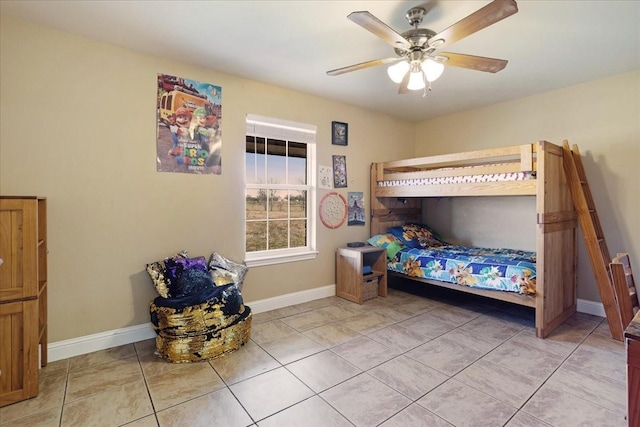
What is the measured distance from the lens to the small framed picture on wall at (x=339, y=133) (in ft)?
12.5

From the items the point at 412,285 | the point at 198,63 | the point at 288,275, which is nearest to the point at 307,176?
the point at 288,275

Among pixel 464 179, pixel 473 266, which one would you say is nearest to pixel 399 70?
pixel 464 179

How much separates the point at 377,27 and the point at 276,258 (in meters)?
2.38

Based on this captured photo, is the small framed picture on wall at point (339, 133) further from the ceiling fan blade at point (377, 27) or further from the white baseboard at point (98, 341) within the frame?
the white baseboard at point (98, 341)

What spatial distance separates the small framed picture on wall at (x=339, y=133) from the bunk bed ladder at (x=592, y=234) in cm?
228

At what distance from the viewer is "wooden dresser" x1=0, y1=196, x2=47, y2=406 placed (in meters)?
1.75

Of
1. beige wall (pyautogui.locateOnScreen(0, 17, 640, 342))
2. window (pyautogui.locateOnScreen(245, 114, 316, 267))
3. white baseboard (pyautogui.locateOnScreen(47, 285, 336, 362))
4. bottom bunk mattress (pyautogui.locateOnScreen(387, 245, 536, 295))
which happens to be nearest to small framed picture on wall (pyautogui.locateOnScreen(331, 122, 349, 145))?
beige wall (pyautogui.locateOnScreen(0, 17, 640, 342))

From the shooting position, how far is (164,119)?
8.79 feet

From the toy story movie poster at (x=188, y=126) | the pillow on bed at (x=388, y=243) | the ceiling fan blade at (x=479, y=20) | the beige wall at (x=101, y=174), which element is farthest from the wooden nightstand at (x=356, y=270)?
the ceiling fan blade at (x=479, y=20)

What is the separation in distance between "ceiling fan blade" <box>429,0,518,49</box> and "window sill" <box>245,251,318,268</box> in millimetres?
2413

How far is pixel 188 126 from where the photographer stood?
2791mm

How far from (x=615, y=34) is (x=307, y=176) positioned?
288 cm

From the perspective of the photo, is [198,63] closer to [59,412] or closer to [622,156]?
[59,412]

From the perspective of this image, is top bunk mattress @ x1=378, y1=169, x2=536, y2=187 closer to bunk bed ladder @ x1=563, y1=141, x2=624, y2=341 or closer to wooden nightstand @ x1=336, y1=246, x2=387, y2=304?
bunk bed ladder @ x1=563, y1=141, x2=624, y2=341
